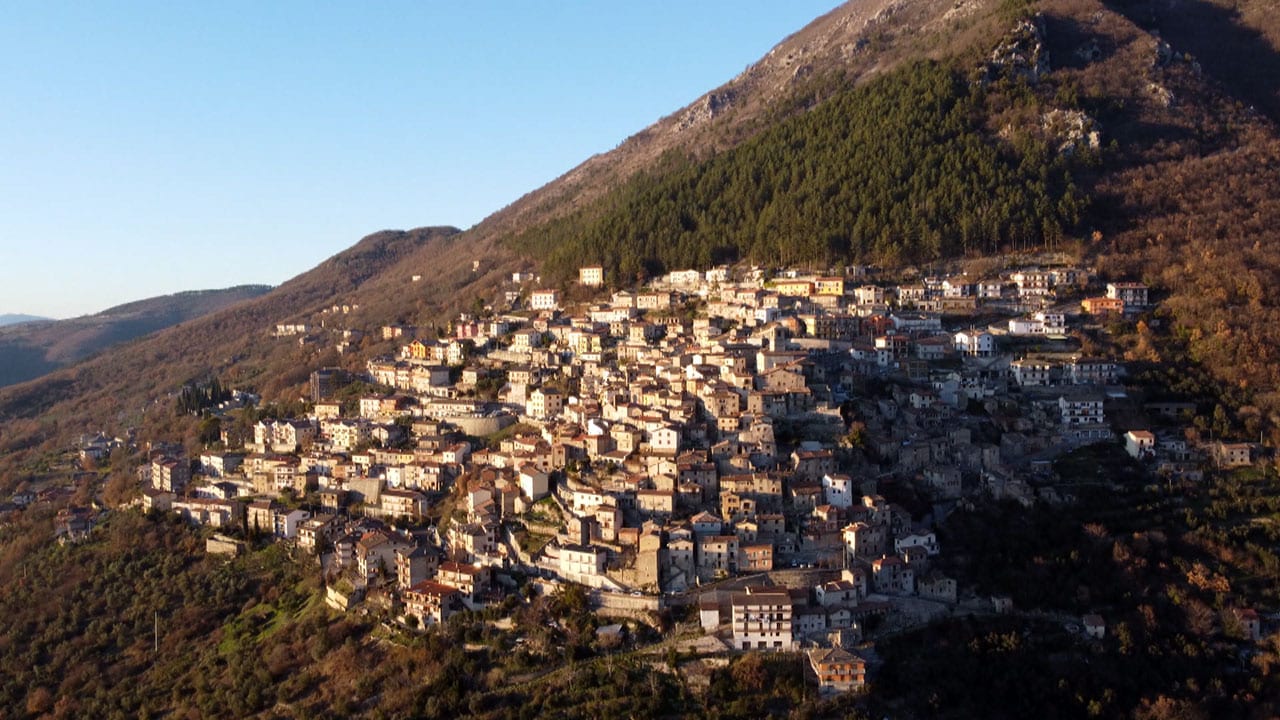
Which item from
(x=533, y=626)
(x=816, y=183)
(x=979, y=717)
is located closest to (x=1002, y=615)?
(x=979, y=717)

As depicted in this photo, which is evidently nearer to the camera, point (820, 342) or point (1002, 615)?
point (1002, 615)

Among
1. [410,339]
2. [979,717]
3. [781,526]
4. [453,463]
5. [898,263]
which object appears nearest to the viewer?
[979,717]

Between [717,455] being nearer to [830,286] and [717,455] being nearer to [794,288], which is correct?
[830,286]

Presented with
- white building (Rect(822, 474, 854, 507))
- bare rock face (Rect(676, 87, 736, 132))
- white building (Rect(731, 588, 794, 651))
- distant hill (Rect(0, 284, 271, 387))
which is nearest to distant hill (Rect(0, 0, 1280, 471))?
bare rock face (Rect(676, 87, 736, 132))

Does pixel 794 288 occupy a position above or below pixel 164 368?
above

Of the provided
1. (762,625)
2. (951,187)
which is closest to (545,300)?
(951,187)

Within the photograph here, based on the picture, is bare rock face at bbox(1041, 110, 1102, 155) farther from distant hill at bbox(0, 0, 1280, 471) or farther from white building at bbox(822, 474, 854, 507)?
white building at bbox(822, 474, 854, 507)

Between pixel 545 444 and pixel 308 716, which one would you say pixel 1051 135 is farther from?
pixel 308 716
